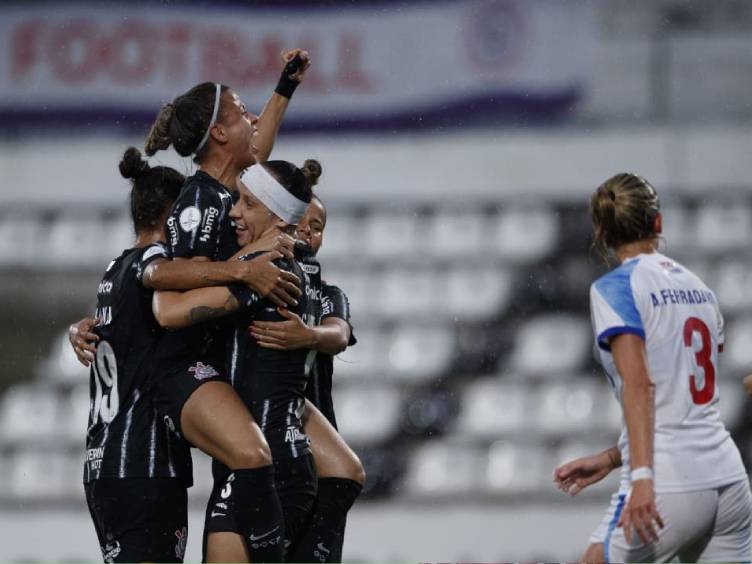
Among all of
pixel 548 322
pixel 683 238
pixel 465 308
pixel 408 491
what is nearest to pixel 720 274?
pixel 683 238

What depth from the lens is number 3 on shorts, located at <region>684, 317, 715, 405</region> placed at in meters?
2.70

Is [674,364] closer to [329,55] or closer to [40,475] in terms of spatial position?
[329,55]

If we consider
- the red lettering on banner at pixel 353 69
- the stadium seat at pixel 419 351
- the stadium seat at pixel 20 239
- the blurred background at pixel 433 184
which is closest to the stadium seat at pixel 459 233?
the blurred background at pixel 433 184

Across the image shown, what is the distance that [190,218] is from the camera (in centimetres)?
326

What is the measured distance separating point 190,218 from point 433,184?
5858 millimetres

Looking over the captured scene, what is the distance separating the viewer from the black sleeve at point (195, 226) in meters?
3.25

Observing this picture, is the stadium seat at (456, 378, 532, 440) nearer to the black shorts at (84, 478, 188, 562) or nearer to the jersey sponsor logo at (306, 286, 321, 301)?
the jersey sponsor logo at (306, 286, 321, 301)

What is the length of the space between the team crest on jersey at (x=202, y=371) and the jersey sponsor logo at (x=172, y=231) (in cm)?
31

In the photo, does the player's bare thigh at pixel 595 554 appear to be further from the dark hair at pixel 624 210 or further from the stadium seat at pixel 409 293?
the stadium seat at pixel 409 293

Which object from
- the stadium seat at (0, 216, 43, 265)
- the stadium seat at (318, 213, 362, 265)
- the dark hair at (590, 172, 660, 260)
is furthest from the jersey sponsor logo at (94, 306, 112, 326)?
the stadium seat at (0, 216, 43, 265)

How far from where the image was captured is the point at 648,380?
2629 mm

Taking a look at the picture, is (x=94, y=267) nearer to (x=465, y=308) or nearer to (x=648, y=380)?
(x=465, y=308)

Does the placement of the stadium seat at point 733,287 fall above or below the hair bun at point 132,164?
below

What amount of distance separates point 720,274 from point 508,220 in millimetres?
1494
